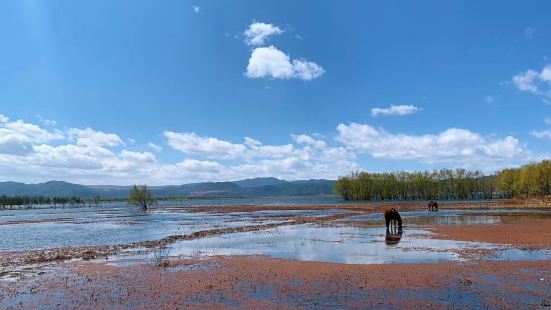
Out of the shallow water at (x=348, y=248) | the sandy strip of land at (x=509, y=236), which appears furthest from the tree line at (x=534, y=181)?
the shallow water at (x=348, y=248)

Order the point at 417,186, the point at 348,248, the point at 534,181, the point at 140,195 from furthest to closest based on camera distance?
1. the point at 417,186
2. the point at 534,181
3. the point at 140,195
4. the point at 348,248

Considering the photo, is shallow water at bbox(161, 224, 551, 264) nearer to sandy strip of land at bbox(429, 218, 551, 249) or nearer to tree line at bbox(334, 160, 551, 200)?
sandy strip of land at bbox(429, 218, 551, 249)

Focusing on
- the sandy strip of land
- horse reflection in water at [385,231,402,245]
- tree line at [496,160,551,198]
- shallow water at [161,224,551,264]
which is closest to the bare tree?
shallow water at [161,224,551,264]

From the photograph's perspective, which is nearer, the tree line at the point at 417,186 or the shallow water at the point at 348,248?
the shallow water at the point at 348,248

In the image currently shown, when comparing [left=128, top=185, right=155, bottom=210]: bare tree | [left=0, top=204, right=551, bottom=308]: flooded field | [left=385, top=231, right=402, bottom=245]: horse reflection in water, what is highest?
[left=128, top=185, right=155, bottom=210]: bare tree

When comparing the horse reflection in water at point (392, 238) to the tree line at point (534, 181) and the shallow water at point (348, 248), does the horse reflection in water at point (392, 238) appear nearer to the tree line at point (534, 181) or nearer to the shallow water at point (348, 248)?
the shallow water at point (348, 248)

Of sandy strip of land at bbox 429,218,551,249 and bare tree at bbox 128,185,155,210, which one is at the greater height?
bare tree at bbox 128,185,155,210

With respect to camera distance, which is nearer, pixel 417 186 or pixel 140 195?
pixel 140 195

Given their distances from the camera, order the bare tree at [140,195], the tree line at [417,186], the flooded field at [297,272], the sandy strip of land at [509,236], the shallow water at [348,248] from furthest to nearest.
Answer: the tree line at [417,186] < the bare tree at [140,195] < the sandy strip of land at [509,236] < the shallow water at [348,248] < the flooded field at [297,272]

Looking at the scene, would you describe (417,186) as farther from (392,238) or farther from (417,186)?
(392,238)

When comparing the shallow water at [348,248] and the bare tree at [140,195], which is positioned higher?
the bare tree at [140,195]

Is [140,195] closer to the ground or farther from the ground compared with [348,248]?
farther from the ground

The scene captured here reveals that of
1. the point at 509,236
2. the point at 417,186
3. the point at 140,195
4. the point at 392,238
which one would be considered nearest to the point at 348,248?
the point at 392,238

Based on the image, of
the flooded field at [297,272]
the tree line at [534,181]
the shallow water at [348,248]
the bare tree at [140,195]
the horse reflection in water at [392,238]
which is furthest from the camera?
the tree line at [534,181]
